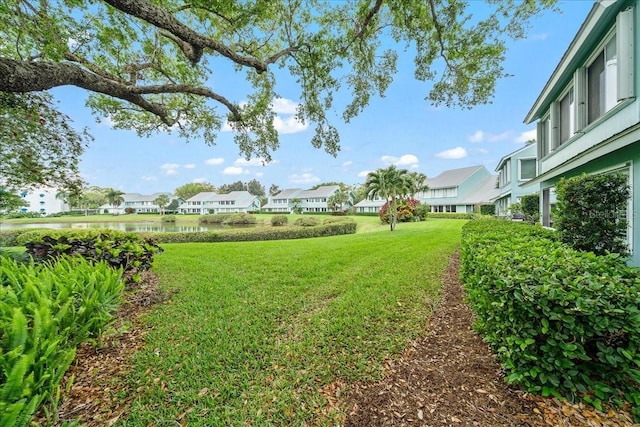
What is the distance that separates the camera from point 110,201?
61.7 metres

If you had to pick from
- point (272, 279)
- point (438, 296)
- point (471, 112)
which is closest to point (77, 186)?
point (272, 279)

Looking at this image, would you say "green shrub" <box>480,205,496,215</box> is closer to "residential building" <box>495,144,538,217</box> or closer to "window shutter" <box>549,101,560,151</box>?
"residential building" <box>495,144,538,217</box>

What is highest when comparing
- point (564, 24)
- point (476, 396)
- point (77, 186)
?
point (564, 24)

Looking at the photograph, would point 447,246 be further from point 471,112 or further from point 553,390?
point 553,390

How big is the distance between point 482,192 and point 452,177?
4704mm

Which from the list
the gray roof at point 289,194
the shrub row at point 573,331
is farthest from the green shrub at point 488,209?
the gray roof at point 289,194

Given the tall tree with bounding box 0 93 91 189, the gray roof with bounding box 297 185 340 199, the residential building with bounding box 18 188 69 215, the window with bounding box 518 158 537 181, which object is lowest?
the residential building with bounding box 18 188 69 215

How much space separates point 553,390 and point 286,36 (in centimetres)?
978

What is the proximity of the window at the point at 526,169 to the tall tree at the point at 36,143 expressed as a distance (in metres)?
21.9

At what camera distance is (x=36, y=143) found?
551 centimetres

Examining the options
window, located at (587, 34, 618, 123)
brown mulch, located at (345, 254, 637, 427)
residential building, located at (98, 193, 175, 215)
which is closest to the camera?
brown mulch, located at (345, 254, 637, 427)

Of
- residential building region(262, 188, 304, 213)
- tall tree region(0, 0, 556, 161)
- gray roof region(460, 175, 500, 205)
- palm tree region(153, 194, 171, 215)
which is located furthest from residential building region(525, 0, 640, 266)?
palm tree region(153, 194, 171, 215)

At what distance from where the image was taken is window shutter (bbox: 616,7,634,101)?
13.3 feet

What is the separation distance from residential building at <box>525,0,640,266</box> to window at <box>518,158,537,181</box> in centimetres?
1051
